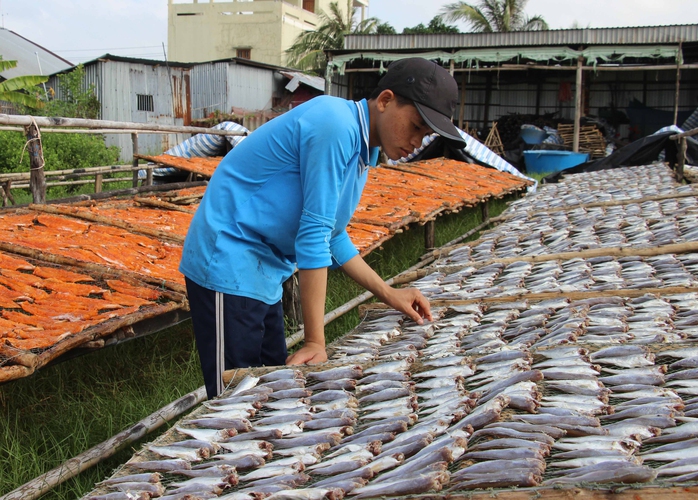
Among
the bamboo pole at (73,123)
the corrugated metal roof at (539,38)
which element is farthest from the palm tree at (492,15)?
the bamboo pole at (73,123)

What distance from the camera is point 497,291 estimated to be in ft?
12.9

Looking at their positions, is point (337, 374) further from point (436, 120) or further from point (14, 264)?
point (14, 264)

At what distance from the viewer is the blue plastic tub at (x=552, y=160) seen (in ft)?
60.5

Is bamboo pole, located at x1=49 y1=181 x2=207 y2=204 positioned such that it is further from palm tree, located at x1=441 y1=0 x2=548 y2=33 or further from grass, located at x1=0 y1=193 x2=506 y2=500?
palm tree, located at x1=441 y1=0 x2=548 y2=33

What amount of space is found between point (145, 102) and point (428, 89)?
22567 millimetres

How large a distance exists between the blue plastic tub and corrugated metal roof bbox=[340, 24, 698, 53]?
9.68ft

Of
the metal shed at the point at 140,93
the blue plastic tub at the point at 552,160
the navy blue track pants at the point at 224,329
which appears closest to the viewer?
the navy blue track pants at the point at 224,329

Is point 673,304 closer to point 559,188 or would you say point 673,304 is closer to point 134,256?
point 134,256

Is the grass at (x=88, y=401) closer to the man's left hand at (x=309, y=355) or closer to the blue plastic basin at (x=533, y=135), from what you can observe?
the man's left hand at (x=309, y=355)

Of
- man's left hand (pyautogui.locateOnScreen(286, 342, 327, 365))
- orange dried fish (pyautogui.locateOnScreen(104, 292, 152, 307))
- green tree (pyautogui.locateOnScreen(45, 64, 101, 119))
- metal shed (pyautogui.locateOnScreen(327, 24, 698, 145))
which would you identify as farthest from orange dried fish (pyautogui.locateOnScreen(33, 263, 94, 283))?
green tree (pyautogui.locateOnScreen(45, 64, 101, 119))

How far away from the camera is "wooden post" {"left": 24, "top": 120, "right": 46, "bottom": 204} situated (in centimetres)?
550

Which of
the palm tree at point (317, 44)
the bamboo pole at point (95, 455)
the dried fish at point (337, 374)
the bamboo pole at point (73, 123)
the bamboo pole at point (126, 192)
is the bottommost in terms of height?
the bamboo pole at point (95, 455)

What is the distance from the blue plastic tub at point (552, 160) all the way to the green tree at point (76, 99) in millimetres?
13080

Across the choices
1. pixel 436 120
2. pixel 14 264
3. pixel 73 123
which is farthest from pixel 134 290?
pixel 73 123
